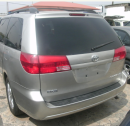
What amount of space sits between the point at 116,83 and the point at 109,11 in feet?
76.3

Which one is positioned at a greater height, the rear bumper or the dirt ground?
the rear bumper

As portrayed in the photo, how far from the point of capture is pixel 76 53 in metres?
2.24

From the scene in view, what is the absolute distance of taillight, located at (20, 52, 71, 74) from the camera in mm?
2080

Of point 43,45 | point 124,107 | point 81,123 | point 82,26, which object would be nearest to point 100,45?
point 82,26

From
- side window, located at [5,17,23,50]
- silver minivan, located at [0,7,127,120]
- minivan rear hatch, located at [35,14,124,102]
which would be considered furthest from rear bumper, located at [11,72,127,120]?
side window, located at [5,17,23,50]

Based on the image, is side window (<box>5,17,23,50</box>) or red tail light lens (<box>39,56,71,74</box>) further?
side window (<box>5,17,23,50</box>)

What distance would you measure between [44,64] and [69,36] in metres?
0.56

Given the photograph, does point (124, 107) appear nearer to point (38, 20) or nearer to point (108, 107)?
point (108, 107)

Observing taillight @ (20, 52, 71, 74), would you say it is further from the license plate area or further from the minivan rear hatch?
the license plate area

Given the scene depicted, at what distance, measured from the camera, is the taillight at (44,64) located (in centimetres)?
208

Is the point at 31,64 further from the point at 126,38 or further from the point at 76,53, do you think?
the point at 126,38

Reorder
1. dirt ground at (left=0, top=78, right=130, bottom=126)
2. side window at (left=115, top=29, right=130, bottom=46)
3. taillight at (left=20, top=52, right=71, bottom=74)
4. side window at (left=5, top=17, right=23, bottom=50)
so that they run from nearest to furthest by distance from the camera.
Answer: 1. taillight at (left=20, top=52, right=71, bottom=74)
2. side window at (left=5, top=17, right=23, bottom=50)
3. dirt ground at (left=0, top=78, right=130, bottom=126)
4. side window at (left=115, top=29, right=130, bottom=46)

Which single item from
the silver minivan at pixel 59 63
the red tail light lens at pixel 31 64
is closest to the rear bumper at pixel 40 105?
the silver minivan at pixel 59 63

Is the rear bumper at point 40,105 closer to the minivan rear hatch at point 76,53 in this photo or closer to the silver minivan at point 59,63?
the silver minivan at point 59,63
